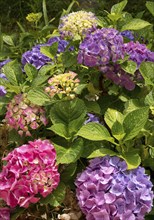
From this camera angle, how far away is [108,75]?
1.46 metres

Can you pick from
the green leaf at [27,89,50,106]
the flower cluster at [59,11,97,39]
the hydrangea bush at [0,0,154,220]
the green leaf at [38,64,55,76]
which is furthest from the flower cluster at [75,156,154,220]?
the flower cluster at [59,11,97,39]

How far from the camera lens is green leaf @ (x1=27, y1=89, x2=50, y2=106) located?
139cm

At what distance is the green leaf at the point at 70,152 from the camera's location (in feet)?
4.26

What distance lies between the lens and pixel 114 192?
1259 millimetres

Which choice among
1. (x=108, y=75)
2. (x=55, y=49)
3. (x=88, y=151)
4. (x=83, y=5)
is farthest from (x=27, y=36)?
(x=83, y=5)

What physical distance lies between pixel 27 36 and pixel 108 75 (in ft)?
2.18

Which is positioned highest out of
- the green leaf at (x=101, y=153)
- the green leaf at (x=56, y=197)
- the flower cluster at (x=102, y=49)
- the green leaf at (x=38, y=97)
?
the flower cluster at (x=102, y=49)

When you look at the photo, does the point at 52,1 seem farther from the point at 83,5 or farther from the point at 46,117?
the point at 46,117

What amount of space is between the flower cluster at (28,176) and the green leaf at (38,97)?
13 centimetres

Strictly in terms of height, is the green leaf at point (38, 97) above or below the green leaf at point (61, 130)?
above

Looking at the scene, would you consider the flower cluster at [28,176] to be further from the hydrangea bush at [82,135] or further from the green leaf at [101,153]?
the green leaf at [101,153]

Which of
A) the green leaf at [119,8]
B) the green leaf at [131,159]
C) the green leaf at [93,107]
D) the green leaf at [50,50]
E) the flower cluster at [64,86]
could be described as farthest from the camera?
the green leaf at [119,8]

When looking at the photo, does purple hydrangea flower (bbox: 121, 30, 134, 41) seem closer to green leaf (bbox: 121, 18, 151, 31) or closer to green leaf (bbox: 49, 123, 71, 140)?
green leaf (bbox: 121, 18, 151, 31)

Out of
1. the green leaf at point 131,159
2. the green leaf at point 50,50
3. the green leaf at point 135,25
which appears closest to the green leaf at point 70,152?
the green leaf at point 131,159
